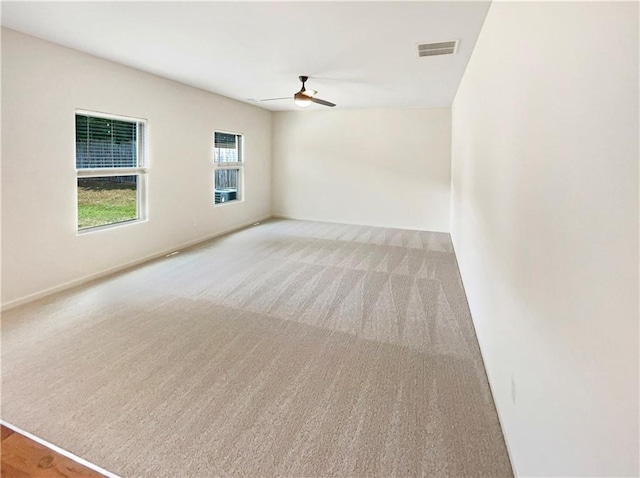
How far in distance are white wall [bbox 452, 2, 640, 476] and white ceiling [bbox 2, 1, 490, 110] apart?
1188mm

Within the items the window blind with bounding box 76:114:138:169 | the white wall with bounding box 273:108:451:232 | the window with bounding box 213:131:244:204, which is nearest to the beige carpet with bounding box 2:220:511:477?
the window blind with bounding box 76:114:138:169

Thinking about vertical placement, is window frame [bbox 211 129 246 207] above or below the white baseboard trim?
above

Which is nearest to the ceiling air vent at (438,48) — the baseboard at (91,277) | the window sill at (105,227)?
the window sill at (105,227)

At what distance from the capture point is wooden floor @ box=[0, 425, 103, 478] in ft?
5.51

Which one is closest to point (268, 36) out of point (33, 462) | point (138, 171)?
point (138, 171)

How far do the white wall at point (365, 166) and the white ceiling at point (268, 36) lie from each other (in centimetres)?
242

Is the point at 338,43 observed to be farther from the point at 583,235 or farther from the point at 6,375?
the point at 6,375

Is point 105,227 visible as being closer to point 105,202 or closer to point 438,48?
point 105,202

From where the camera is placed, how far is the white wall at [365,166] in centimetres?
769

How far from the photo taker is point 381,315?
348 cm

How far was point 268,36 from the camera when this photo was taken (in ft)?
11.3

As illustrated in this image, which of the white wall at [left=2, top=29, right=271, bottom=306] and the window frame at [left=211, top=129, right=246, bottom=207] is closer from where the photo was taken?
the white wall at [left=2, top=29, right=271, bottom=306]

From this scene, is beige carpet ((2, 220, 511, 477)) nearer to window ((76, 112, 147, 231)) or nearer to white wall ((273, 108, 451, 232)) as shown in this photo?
window ((76, 112, 147, 231))

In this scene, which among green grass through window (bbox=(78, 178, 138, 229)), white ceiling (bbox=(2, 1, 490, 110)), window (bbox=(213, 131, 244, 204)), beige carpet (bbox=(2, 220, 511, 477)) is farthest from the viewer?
window (bbox=(213, 131, 244, 204))
